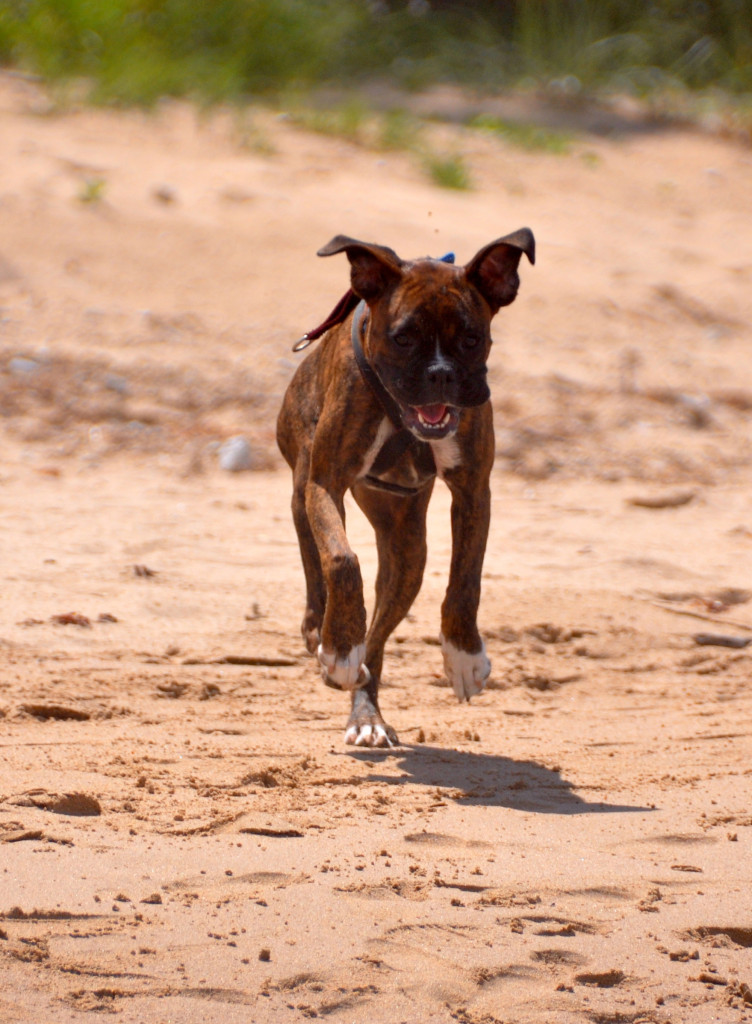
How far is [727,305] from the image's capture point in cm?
1168

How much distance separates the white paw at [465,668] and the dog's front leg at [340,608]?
0.35 metres

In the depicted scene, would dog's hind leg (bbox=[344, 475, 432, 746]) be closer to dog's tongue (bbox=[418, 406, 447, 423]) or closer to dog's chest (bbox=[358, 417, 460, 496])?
dog's chest (bbox=[358, 417, 460, 496])

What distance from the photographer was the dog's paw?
5.08m

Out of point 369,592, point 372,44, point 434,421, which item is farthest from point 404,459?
point 372,44

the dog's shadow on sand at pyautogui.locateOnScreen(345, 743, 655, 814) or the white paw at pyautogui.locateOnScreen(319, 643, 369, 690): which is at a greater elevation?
the white paw at pyautogui.locateOnScreen(319, 643, 369, 690)

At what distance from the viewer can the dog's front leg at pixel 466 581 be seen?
4.82m

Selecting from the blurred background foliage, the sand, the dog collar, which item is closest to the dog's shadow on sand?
the sand

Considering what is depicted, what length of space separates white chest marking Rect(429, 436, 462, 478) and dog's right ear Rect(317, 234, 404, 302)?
55 centimetres

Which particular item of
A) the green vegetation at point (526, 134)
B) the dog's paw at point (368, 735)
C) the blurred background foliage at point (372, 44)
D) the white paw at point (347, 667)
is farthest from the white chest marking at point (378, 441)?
the green vegetation at point (526, 134)

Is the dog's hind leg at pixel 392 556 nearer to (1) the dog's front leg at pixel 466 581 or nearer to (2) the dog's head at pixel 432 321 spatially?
(1) the dog's front leg at pixel 466 581

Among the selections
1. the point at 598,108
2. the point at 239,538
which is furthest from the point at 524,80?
the point at 239,538

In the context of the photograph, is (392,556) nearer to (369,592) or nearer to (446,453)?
(446,453)

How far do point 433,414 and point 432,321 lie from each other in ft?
1.00

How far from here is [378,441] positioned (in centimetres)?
478
